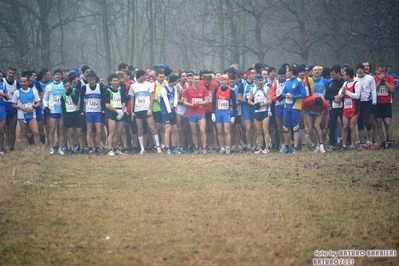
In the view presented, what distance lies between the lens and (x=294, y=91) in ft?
56.7

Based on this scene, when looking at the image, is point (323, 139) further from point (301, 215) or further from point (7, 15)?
point (7, 15)

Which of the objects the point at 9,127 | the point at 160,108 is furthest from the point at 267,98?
the point at 9,127

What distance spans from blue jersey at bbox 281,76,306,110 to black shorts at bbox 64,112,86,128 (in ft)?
20.1

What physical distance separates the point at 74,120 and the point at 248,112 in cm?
531

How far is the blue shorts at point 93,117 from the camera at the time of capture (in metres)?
18.5

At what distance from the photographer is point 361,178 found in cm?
1258

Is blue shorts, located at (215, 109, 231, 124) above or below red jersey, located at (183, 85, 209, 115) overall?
below

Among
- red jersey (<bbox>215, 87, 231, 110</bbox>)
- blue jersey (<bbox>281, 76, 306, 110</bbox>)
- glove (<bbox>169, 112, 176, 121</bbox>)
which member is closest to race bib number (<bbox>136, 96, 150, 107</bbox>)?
glove (<bbox>169, 112, 176, 121</bbox>)

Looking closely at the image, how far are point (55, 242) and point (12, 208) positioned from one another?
2623 millimetres

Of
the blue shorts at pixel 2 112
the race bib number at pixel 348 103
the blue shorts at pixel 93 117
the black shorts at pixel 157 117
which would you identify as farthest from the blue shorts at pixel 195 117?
the blue shorts at pixel 2 112

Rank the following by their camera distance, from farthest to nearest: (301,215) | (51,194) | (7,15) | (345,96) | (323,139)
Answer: (7,15)
(323,139)
(345,96)
(51,194)
(301,215)

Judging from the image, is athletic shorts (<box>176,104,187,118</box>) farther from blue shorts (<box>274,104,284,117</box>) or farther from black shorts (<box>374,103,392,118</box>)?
black shorts (<box>374,103,392,118</box>)

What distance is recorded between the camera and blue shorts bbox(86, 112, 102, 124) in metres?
18.5

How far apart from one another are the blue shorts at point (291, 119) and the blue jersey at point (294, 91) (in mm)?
115
